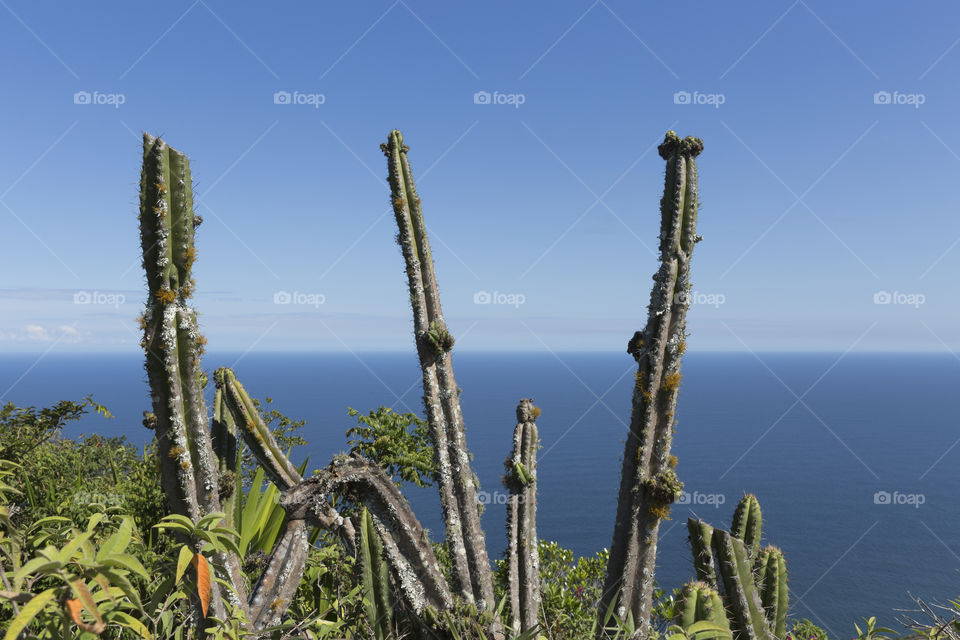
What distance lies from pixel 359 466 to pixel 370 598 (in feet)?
3.09

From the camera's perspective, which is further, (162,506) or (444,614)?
(162,506)

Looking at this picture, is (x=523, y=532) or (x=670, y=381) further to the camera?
(x=523, y=532)

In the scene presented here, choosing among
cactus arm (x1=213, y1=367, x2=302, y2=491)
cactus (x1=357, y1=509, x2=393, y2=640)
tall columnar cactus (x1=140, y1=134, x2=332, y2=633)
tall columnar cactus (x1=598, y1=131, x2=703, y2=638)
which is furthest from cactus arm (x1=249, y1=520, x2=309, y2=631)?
tall columnar cactus (x1=598, y1=131, x2=703, y2=638)

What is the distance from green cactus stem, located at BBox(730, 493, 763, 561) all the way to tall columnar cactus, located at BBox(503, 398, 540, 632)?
6.46ft

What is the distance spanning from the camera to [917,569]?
156ft

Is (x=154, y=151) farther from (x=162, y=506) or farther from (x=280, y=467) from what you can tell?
(x=162, y=506)

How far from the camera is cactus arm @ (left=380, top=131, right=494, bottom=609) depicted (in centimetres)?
637

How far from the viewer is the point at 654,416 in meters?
4.95

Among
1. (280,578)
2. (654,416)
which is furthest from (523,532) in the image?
(280,578)

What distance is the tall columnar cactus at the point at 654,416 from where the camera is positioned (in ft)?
16.0

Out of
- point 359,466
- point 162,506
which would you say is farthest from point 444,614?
point 162,506

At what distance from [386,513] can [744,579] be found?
8.89 ft

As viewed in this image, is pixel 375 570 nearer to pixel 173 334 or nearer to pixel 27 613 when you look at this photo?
pixel 173 334

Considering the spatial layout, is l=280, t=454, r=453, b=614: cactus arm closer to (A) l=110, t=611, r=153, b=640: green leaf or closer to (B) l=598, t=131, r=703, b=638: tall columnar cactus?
(B) l=598, t=131, r=703, b=638: tall columnar cactus
